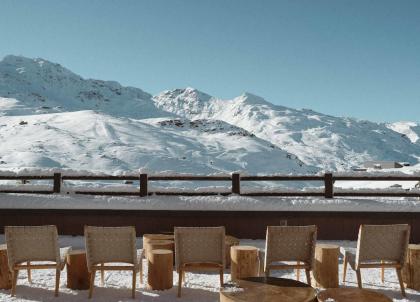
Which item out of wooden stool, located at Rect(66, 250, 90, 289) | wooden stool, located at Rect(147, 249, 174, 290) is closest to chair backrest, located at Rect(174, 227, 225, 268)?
wooden stool, located at Rect(147, 249, 174, 290)

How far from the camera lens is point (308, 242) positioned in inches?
284

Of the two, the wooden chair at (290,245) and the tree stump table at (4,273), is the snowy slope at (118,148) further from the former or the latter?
the wooden chair at (290,245)

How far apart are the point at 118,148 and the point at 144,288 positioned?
7867 cm

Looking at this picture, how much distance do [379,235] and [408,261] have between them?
79cm

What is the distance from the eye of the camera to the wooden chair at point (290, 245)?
7.12 m

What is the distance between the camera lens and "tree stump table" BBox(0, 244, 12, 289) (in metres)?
7.46

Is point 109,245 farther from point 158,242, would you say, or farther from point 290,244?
point 290,244

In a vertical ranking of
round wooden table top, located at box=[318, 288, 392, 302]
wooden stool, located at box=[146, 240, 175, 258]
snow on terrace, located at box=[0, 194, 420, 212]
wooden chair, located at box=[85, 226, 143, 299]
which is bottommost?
round wooden table top, located at box=[318, 288, 392, 302]

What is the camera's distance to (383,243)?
7289 millimetres

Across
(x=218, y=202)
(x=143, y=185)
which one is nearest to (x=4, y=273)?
(x=143, y=185)

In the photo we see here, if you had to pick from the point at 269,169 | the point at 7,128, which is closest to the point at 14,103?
the point at 7,128

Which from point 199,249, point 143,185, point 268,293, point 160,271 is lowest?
point 160,271

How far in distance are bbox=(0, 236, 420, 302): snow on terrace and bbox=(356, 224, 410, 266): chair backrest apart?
558 mm

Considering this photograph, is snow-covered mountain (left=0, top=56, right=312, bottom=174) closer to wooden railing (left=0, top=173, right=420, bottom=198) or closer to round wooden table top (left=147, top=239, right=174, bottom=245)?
wooden railing (left=0, top=173, right=420, bottom=198)
